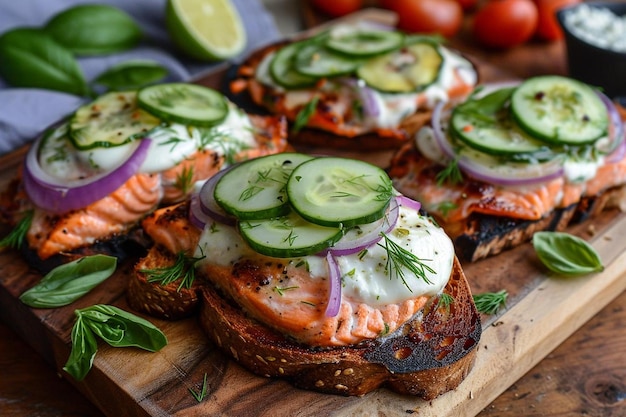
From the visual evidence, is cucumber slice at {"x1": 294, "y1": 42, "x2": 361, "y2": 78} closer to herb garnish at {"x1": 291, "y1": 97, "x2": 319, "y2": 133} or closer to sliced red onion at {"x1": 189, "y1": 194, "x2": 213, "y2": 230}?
herb garnish at {"x1": 291, "y1": 97, "x2": 319, "y2": 133}

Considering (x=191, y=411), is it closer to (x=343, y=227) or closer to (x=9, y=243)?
(x=343, y=227)

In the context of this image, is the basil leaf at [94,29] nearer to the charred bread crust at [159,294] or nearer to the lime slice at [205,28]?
the lime slice at [205,28]

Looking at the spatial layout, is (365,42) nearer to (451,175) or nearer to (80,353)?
(451,175)

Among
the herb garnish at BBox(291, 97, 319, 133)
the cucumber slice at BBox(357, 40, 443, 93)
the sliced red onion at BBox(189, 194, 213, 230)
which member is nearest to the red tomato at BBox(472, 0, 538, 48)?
the cucumber slice at BBox(357, 40, 443, 93)

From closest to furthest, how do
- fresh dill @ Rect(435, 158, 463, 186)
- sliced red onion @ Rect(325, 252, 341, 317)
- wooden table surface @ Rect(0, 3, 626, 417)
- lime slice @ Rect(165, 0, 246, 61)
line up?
1. sliced red onion @ Rect(325, 252, 341, 317)
2. wooden table surface @ Rect(0, 3, 626, 417)
3. fresh dill @ Rect(435, 158, 463, 186)
4. lime slice @ Rect(165, 0, 246, 61)

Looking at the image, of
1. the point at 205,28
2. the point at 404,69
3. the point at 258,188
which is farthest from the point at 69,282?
the point at 205,28

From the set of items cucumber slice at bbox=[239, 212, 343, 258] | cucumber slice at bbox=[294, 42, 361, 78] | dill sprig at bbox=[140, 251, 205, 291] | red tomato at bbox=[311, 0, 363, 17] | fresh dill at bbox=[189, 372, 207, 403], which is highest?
cucumber slice at bbox=[239, 212, 343, 258]

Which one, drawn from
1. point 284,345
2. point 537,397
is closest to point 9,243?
point 284,345
